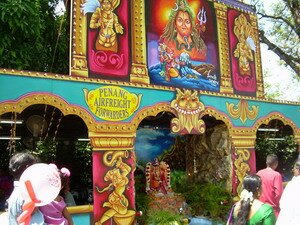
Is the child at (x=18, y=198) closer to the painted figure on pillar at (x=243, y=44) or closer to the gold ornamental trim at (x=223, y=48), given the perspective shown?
the gold ornamental trim at (x=223, y=48)

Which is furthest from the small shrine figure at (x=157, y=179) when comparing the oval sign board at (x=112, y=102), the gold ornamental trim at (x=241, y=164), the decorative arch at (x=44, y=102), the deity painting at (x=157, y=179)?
the decorative arch at (x=44, y=102)

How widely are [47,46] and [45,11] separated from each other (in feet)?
2.94

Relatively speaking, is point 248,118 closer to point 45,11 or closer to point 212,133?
point 212,133

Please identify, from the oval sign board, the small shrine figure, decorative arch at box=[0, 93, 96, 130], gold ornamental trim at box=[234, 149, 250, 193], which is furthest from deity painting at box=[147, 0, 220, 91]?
the small shrine figure

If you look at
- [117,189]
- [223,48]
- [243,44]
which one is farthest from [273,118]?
[117,189]

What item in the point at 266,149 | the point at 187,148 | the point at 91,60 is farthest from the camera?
the point at 266,149

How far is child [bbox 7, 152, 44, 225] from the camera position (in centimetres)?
300

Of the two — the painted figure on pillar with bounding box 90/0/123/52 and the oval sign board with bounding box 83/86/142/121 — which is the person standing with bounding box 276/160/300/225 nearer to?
the oval sign board with bounding box 83/86/142/121

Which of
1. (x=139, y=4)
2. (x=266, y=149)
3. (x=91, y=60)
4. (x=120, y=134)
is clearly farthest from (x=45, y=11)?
(x=266, y=149)

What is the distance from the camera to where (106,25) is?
6707mm

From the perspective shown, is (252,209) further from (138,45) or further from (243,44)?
(243,44)

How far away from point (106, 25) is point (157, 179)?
11.8 ft

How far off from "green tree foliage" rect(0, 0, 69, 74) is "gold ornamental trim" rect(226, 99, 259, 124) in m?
3.75

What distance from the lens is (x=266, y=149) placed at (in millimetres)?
13914
